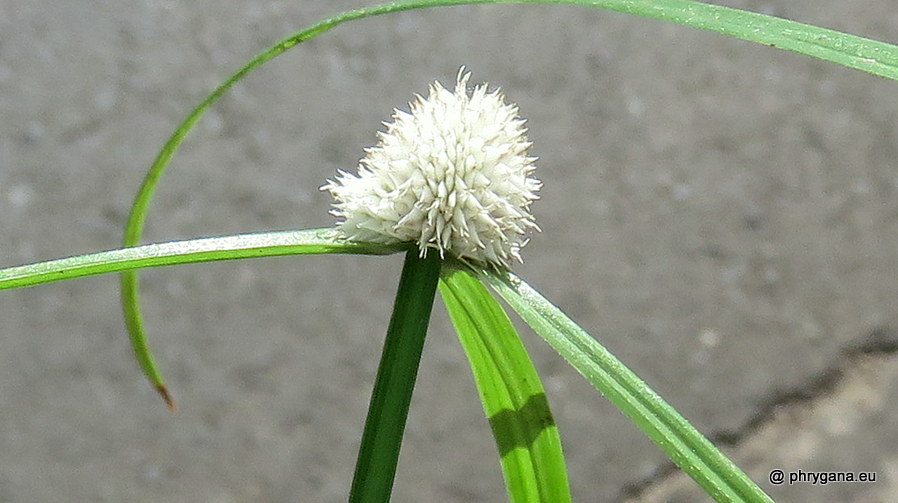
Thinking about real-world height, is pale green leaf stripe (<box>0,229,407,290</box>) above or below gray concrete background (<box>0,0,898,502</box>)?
below

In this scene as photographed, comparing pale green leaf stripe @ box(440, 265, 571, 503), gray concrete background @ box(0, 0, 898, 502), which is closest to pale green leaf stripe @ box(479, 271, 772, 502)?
pale green leaf stripe @ box(440, 265, 571, 503)

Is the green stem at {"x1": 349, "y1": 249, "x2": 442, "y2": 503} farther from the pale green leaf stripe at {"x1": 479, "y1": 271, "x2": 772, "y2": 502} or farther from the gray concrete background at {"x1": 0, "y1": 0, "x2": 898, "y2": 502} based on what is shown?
the gray concrete background at {"x1": 0, "y1": 0, "x2": 898, "y2": 502}

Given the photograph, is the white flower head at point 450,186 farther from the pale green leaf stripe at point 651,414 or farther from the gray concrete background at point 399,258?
the gray concrete background at point 399,258

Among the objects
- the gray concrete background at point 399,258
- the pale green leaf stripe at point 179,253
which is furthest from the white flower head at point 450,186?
the gray concrete background at point 399,258

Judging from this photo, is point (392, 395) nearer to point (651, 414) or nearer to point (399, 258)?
point (651, 414)

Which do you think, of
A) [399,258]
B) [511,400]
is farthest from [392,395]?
[399,258]

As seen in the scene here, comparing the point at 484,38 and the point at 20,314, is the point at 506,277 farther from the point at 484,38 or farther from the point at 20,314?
the point at 20,314

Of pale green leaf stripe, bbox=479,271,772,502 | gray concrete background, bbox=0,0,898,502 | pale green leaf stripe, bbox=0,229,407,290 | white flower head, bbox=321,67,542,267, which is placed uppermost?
gray concrete background, bbox=0,0,898,502

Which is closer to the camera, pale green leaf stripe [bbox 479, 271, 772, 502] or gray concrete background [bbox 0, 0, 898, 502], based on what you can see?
pale green leaf stripe [bbox 479, 271, 772, 502]
